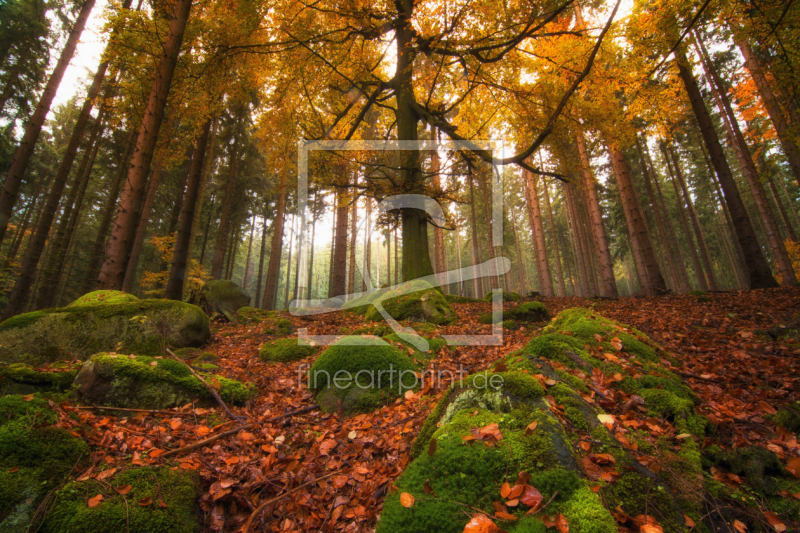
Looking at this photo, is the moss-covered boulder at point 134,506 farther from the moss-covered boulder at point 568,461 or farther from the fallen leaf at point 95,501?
the moss-covered boulder at point 568,461

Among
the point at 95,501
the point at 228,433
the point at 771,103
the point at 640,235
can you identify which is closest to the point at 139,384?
the point at 228,433

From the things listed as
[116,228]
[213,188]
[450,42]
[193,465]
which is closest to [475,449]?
[193,465]

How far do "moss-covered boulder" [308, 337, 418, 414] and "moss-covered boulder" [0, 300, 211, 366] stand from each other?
333 cm

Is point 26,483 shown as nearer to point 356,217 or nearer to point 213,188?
point 213,188

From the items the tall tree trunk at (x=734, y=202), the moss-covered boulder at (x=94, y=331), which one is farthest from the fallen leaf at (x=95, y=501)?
the tall tree trunk at (x=734, y=202)

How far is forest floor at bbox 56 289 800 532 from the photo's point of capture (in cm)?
224

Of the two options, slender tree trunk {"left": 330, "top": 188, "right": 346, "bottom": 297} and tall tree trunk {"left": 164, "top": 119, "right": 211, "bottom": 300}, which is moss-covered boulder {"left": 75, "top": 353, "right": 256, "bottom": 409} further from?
slender tree trunk {"left": 330, "top": 188, "right": 346, "bottom": 297}

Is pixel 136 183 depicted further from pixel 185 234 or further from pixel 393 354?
pixel 393 354

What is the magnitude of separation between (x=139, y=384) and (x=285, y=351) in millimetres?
2542

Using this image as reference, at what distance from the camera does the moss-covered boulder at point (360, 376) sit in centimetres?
391

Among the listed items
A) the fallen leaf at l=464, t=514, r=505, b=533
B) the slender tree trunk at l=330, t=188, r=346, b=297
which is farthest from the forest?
the slender tree trunk at l=330, t=188, r=346, b=297

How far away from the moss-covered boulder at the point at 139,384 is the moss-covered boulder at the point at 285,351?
70.5 inches

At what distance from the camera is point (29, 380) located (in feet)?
9.93

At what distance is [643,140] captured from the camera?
19859 millimetres
